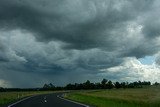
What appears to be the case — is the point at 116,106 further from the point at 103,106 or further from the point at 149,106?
the point at 149,106

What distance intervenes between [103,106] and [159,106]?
466cm

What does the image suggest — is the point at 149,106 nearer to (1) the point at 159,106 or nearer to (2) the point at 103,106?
(1) the point at 159,106

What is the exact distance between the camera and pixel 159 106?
27.5m

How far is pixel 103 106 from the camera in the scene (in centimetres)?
2673

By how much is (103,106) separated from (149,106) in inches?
157

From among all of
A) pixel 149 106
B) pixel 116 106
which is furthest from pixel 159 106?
pixel 116 106

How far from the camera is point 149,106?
2777 centimetres

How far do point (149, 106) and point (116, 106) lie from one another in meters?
2.92

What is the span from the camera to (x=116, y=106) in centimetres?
2694

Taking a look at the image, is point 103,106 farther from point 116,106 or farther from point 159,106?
point 159,106

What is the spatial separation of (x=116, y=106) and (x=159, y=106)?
359 centimetres

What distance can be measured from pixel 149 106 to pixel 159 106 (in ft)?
2.65

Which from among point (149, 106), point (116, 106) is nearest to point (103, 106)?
point (116, 106)
